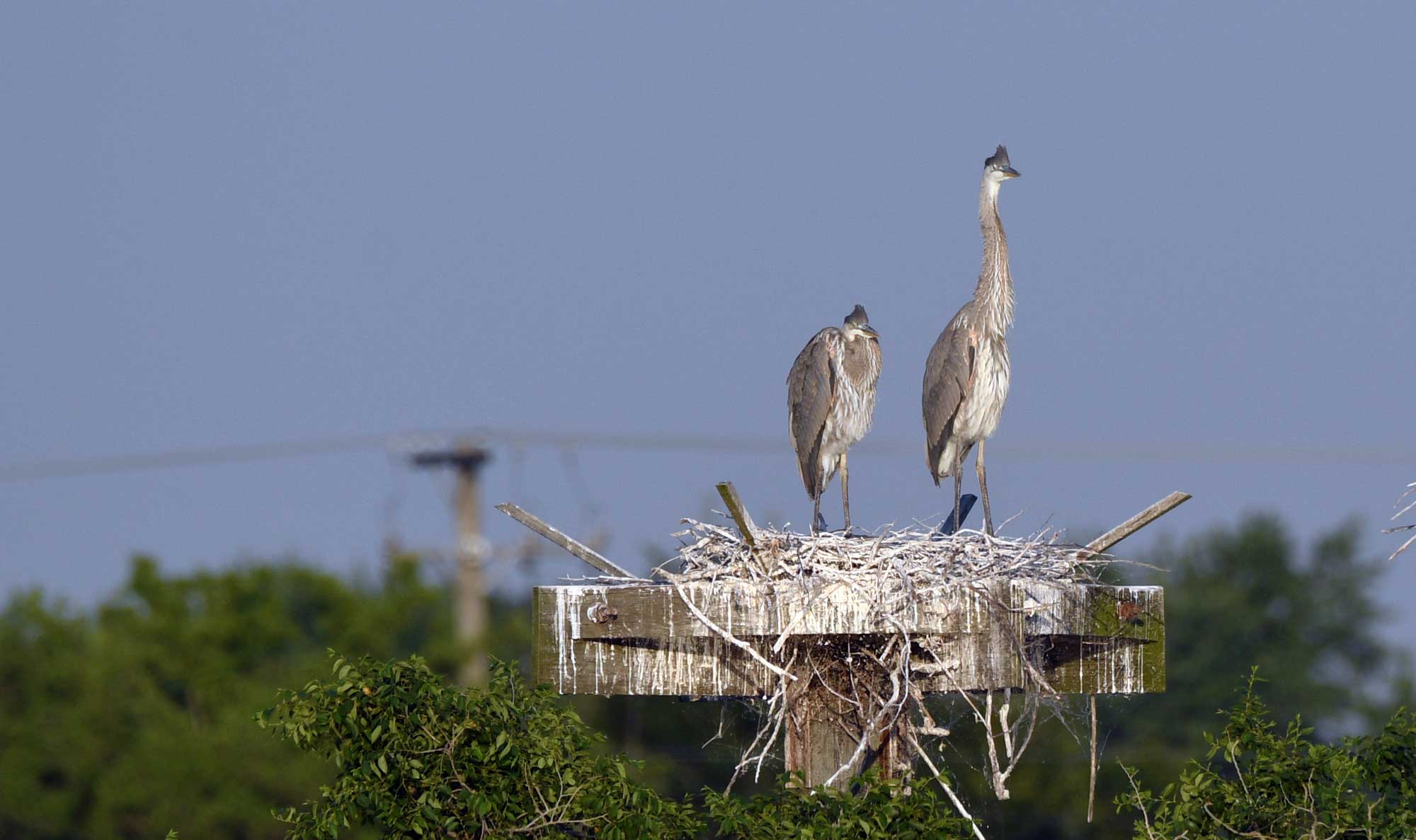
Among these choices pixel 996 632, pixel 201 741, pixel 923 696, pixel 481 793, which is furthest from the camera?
pixel 201 741

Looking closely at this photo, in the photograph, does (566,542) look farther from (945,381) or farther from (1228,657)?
(1228,657)

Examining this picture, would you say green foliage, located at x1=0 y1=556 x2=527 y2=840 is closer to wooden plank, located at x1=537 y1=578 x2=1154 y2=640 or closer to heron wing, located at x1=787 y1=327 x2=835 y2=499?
heron wing, located at x1=787 y1=327 x2=835 y2=499

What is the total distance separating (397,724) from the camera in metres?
6.55

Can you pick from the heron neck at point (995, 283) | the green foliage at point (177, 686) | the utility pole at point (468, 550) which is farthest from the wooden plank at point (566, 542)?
the utility pole at point (468, 550)

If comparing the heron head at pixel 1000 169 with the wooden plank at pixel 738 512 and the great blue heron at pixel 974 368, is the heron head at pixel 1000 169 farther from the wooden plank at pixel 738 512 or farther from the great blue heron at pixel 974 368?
the wooden plank at pixel 738 512

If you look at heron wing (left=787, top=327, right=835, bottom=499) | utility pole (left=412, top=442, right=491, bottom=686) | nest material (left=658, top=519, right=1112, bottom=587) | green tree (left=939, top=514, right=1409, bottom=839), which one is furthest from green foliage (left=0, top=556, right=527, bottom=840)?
nest material (left=658, top=519, right=1112, bottom=587)

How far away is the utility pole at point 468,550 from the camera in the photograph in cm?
3219

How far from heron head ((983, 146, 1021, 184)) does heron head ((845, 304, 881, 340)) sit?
105 centimetres

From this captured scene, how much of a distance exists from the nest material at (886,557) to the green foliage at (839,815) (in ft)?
4.18

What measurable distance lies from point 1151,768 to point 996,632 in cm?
2562

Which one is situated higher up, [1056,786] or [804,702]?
[804,702]

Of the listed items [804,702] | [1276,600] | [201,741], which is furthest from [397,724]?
[1276,600]

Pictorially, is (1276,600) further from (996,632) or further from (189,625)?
(996,632)

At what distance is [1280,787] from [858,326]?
193 inches
